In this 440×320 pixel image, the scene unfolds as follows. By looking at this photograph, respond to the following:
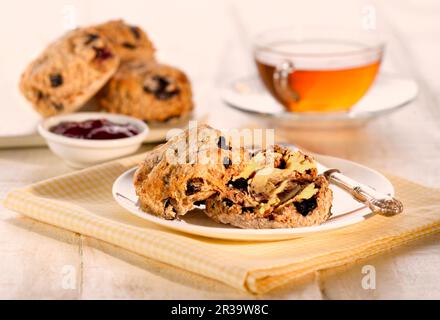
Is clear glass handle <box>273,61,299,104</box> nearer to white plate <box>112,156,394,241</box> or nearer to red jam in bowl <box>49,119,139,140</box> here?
red jam in bowl <box>49,119,139,140</box>

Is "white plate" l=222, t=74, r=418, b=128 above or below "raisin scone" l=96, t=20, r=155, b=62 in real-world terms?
below

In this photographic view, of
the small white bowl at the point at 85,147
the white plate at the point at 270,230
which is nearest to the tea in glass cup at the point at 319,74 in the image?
the small white bowl at the point at 85,147

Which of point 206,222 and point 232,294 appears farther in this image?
point 206,222

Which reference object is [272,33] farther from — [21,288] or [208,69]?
[21,288]

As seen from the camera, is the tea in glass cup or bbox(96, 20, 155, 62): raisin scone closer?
the tea in glass cup

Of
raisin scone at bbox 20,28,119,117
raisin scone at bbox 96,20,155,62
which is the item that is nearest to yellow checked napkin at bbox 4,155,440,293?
raisin scone at bbox 20,28,119,117

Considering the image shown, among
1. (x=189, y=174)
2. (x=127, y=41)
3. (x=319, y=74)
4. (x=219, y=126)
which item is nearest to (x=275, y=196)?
(x=189, y=174)

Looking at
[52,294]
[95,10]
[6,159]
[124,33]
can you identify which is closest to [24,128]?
[6,159]
